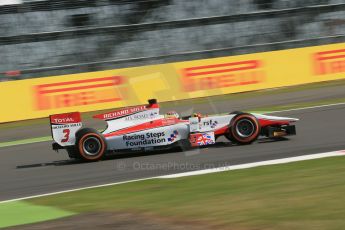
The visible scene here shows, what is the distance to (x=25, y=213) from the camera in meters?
6.58

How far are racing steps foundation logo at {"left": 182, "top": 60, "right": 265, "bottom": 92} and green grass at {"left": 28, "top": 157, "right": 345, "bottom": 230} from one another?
35.2ft

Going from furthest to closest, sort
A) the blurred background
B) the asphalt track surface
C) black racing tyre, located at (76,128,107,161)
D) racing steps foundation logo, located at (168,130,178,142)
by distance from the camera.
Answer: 1. the blurred background
2. racing steps foundation logo, located at (168,130,178,142)
3. black racing tyre, located at (76,128,107,161)
4. the asphalt track surface

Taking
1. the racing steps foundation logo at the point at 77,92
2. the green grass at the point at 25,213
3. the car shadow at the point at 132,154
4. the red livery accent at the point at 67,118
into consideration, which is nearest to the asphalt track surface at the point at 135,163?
the car shadow at the point at 132,154

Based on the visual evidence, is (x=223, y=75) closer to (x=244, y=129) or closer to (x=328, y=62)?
(x=328, y=62)

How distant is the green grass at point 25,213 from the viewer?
6195mm

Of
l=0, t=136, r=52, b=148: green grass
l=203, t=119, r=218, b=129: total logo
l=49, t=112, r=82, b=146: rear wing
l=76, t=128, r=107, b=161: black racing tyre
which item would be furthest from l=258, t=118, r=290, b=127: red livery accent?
l=0, t=136, r=52, b=148: green grass

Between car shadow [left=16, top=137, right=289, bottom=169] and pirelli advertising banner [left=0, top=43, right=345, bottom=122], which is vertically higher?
pirelli advertising banner [left=0, top=43, right=345, bottom=122]

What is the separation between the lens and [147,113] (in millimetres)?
9750

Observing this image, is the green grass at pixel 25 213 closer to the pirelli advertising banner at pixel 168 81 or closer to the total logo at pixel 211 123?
the total logo at pixel 211 123

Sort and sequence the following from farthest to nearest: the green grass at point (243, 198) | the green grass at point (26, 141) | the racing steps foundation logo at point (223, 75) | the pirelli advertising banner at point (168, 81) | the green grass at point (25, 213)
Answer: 1. the racing steps foundation logo at point (223, 75)
2. the pirelli advertising banner at point (168, 81)
3. the green grass at point (26, 141)
4. the green grass at point (25, 213)
5. the green grass at point (243, 198)

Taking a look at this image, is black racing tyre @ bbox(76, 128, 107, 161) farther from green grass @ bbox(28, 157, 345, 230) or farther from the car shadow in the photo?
green grass @ bbox(28, 157, 345, 230)

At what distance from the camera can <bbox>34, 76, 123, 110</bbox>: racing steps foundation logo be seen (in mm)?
17453

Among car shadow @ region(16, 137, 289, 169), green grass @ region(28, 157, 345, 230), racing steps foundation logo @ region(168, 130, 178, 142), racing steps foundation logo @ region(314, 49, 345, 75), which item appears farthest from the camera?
racing steps foundation logo @ region(314, 49, 345, 75)

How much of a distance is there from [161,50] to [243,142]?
14263mm
